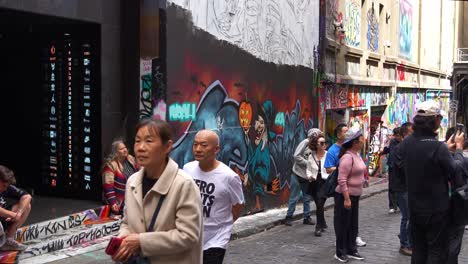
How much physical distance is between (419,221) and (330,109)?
393 inches

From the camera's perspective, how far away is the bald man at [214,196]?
15.6 feet

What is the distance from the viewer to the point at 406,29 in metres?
23.3

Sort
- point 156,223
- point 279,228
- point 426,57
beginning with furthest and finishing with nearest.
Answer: point 426,57 → point 279,228 → point 156,223

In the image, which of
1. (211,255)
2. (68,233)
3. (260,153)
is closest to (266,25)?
(260,153)

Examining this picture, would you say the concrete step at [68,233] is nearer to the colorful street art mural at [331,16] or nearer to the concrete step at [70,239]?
the concrete step at [70,239]

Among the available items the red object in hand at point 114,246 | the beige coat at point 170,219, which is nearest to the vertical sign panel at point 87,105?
the beige coat at point 170,219

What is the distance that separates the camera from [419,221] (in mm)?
5613

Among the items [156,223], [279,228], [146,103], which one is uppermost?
[146,103]

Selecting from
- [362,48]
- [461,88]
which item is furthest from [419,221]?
[461,88]

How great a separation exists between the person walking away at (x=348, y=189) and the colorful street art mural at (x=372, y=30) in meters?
12.1

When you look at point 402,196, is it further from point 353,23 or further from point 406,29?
point 406,29

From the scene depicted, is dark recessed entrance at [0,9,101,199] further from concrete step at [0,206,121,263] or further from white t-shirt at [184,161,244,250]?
white t-shirt at [184,161,244,250]

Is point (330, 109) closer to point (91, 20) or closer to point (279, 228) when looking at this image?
point (279, 228)

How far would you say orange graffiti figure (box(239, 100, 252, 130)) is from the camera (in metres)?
10.8
